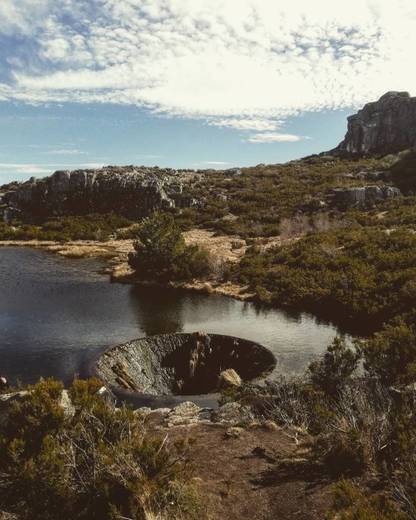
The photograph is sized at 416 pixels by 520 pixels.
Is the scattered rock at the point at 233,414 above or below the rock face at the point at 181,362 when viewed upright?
above

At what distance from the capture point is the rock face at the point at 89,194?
88.1 metres

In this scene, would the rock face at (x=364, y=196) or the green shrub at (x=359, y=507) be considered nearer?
the green shrub at (x=359, y=507)

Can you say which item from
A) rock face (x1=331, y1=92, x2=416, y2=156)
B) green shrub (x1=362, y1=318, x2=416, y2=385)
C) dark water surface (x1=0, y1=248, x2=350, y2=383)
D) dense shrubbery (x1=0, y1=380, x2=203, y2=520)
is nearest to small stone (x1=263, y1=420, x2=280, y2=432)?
dense shrubbery (x1=0, y1=380, x2=203, y2=520)

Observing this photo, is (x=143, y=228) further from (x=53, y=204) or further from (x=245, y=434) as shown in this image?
(x=53, y=204)

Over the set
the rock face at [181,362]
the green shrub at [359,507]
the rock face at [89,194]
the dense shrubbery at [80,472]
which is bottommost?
the rock face at [181,362]

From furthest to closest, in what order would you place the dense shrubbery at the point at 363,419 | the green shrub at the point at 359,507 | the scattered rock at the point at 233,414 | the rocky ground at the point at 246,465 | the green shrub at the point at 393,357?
the green shrub at the point at 393,357 → the scattered rock at the point at 233,414 → the rocky ground at the point at 246,465 → the dense shrubbery at the point at 363,419 → the green shrub at the point at 359,507

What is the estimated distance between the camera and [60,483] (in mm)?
9508

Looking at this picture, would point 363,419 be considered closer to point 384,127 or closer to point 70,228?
point 70,228

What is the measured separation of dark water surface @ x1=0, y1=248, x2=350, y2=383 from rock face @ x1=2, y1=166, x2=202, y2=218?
39668 mm

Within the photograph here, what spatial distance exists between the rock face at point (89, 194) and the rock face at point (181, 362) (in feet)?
195

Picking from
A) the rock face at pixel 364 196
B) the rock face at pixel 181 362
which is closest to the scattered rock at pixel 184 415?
the rock face at pixel 181 362

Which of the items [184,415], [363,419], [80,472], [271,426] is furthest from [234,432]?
[80,472]

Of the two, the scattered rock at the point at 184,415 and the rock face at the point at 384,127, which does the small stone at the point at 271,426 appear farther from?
the rock face at the point at 384,127

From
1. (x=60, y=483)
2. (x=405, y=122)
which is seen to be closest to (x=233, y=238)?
(x=60, y=483)
